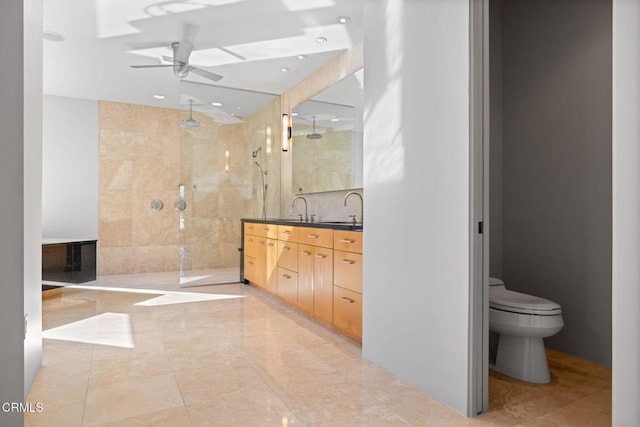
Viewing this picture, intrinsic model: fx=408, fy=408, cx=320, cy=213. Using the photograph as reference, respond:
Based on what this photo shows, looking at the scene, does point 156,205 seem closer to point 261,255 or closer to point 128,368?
point 261,255

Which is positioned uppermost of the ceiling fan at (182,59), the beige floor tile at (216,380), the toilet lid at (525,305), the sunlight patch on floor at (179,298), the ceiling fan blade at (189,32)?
the ceiling fan blade at (189,32)

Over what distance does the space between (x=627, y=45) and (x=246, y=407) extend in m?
2.03

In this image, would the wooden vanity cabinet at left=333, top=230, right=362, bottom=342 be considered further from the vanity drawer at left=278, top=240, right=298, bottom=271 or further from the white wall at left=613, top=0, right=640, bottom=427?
the white wall at left=613, top=0, right=640, bottom=427

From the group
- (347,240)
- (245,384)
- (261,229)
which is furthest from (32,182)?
(261,229)

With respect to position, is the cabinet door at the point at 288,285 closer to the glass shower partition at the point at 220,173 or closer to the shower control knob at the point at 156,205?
the glass shower partition at the point at 220,173

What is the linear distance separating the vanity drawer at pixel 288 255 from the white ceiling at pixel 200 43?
1983mm

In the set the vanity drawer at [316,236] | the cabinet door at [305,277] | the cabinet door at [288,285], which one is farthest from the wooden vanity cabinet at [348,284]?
the cabinet door at [288,285]

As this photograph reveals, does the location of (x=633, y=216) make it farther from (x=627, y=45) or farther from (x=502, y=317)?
(x=502, y=317)

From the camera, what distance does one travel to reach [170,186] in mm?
6660

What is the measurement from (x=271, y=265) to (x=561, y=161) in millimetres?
2843

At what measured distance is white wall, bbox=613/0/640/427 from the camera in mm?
1171

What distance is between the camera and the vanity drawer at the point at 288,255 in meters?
3.79

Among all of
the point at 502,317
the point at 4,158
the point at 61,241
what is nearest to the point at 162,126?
the point at 61,241

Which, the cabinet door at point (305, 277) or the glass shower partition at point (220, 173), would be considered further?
the glass shower partition at point (220, 173)
